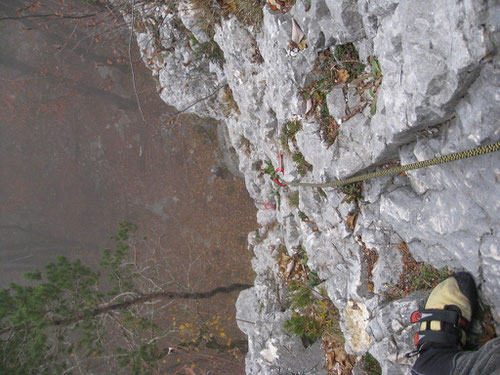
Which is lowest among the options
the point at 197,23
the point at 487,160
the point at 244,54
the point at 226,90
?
the point at 487,160

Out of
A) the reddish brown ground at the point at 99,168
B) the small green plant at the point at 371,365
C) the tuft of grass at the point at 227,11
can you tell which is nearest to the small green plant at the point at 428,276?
the small green plant at the point at 371,365

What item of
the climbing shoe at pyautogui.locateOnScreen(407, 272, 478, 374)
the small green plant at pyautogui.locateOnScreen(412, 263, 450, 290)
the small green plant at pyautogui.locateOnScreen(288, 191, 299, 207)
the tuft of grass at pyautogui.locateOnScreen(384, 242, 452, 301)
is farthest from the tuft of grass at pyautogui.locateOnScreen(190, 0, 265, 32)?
the climbing shoe at pyautogui.locateOnScreen(407, 272, 478, 374)

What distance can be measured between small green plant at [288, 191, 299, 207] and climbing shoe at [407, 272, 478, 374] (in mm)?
2321

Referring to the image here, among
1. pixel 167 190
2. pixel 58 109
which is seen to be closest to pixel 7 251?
pixel 58 109

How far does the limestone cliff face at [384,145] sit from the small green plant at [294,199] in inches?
2.7

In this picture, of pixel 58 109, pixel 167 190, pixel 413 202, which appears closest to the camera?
pixel 413 202

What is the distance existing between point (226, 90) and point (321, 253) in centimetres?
380

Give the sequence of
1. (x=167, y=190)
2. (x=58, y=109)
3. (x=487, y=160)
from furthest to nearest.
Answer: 1. (x=58, y=109)
2. (x=167, y=190)
3. (x=487, y=160)

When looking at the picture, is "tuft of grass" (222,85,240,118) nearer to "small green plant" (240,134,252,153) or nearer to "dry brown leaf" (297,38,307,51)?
"small green plant" (240,134,252,153)

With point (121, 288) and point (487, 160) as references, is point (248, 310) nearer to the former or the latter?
point (121, 288)

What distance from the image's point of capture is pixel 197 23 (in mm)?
5438

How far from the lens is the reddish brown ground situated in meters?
8.58

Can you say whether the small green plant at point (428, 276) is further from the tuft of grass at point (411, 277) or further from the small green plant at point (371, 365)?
the small green plant at point (371, 365)

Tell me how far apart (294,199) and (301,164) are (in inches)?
32.7
